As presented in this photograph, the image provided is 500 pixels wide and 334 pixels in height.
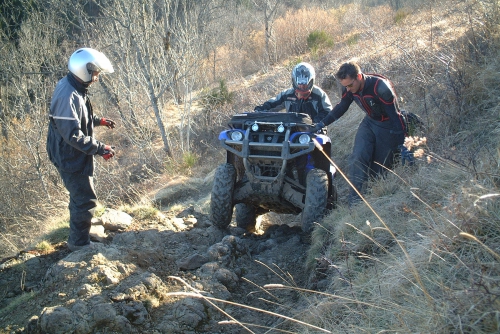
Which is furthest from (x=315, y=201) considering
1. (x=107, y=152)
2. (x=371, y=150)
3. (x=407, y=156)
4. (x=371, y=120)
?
(x=107, y=152)

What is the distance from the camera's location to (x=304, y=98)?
Answer: 6.47 meters

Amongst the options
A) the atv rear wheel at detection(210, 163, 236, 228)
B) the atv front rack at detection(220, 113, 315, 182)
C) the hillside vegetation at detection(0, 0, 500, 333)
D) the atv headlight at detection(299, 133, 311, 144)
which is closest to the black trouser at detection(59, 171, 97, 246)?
the hillside vegetation at detection(0, 0, 500, 333)

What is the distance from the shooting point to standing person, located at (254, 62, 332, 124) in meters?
6.26

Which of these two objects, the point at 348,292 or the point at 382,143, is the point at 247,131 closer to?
the point at 382,143

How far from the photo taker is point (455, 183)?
393cm

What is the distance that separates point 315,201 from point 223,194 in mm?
1103

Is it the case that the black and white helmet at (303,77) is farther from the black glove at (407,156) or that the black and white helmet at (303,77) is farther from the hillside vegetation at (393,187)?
the black glove at (407,156)

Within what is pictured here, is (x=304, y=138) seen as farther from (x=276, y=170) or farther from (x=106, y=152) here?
(x=106, y=152)

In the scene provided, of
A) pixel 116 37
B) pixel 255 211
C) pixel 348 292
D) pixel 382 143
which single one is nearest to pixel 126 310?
pixel 348 292

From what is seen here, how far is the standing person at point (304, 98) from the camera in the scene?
6.26 m

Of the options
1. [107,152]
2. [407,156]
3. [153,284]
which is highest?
[107,152]

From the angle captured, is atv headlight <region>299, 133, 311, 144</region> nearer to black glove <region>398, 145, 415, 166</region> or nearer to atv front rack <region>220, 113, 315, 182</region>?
atv front rack <region>220, 113, 315, 182</region>

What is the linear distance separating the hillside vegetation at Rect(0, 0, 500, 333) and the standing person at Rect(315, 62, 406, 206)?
0.36 meters

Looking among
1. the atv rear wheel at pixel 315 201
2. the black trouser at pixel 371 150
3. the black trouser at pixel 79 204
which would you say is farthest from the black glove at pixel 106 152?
the black trouser at pixel 371 150
